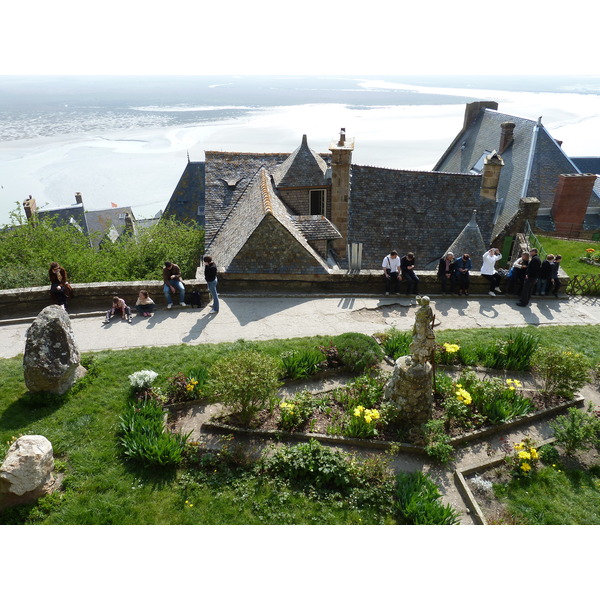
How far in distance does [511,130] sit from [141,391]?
3134 centimetres

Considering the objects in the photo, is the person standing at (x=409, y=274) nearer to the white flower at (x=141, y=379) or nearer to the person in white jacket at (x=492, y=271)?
the person in white jacket at (x=492, y=271)

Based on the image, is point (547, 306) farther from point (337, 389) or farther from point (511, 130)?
point (511, 130)

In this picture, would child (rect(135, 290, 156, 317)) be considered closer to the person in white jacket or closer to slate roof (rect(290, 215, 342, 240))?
slate roof (rect(290, 215, 342, 240))

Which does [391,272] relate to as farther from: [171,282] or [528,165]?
[528,165]

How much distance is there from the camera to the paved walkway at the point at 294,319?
12438mm

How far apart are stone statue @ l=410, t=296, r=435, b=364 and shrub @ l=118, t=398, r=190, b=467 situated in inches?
180

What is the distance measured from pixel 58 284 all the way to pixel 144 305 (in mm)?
2365

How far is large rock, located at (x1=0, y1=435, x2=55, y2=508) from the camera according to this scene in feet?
23.6

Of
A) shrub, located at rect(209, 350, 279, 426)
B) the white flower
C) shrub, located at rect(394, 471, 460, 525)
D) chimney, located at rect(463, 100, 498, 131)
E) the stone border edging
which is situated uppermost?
chimney, located at rect(463, 100, 498, 131)

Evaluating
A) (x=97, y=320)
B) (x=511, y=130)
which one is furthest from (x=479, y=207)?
(x=97, y=320)

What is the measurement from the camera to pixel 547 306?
48.8 ft

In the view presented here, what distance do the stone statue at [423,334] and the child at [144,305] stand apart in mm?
8004

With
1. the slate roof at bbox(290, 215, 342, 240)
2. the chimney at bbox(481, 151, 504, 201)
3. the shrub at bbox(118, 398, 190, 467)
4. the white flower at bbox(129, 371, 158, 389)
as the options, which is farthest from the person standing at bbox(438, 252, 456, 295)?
the chimney at bbox(481, 151, 504, 201)

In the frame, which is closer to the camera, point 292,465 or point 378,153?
point 292,465
